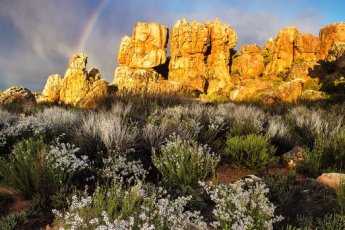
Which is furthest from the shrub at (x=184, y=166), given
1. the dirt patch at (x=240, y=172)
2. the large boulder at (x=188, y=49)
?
the large boulder at (x=188, y=49)

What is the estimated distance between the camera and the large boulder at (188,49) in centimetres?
6350

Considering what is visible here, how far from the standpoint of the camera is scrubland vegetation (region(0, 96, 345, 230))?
3834mm

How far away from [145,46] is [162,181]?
2384 inches

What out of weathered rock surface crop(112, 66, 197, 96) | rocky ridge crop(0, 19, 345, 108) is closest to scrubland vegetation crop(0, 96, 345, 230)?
weathered rock surface crop(112, 66, 197, 96)

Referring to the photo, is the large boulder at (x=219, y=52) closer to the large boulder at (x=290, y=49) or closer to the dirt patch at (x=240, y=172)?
the large boulder at (x=290, y=49)

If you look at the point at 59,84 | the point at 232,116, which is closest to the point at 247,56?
the point at 59,84

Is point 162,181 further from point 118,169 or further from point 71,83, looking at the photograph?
point 71,83

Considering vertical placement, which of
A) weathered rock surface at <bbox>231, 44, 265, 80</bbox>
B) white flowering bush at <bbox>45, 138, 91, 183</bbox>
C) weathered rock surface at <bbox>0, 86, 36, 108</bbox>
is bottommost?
white flowering bush at <bbox>45, 138, 91, 183</bbox>

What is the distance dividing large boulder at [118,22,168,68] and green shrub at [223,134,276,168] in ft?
187

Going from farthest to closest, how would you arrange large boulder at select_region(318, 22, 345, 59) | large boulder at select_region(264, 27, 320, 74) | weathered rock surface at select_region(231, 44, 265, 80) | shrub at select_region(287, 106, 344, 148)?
1. weathered rock surface at select_region(231, 44, 265, 80)
2. large boulder at select_region(264, 27, 320, 74)
3. large boulder at select_region(318, 22, 345, 59)
4. shrub at select_region(287, 106, 344, 148)

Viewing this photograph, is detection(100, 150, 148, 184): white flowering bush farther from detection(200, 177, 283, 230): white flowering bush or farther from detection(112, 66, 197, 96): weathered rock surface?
detection(112, 66, 197, 96): weathered rock surface

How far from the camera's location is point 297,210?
4637 millimetres

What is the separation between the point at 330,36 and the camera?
60.5 m

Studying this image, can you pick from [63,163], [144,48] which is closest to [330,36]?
[144,48]
